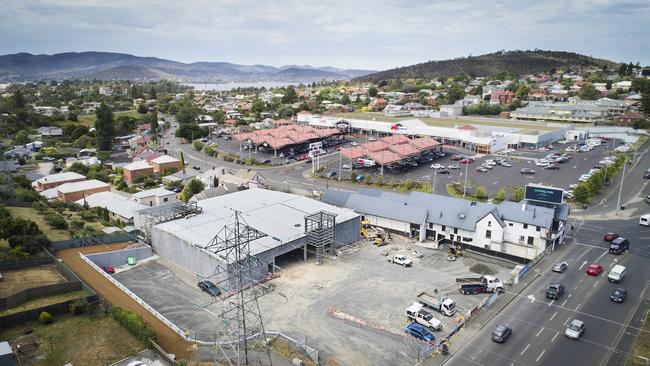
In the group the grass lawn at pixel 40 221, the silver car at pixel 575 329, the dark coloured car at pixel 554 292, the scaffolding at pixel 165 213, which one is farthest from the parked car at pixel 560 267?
the grass lawn at pixel 40 221

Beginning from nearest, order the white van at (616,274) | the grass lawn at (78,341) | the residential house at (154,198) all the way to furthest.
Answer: the grass lawn at (78,341) → the white van at (616,274) → the residential house at (154,198)

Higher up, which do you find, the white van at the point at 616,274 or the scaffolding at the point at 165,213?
the scaffolding at the point at 165,213

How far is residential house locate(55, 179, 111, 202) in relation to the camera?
4903 cm

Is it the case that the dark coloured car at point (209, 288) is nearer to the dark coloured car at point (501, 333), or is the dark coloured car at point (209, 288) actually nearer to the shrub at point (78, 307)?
the shrub at point (78, 307)

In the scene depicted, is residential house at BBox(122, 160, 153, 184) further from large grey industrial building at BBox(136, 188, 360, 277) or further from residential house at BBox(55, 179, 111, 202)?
large grey industrial building at BBox(136, 188, 360, 277)

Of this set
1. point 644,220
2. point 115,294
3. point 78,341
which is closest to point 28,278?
point 115,294

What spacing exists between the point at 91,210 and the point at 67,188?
9260 mm

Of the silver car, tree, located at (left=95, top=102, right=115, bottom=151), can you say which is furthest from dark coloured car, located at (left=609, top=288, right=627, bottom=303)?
tree, located at (left=95, top=102, right=115, bottom=151)

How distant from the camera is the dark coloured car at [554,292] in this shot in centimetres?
2630

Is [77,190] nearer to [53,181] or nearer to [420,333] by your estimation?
[53,181]

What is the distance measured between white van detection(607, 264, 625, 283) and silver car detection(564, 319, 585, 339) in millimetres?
7610

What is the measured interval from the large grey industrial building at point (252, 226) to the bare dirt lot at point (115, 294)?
4892 mm

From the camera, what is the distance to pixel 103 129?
262 ft

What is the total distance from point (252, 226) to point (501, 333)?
19.0 meters
